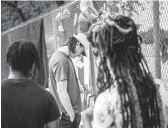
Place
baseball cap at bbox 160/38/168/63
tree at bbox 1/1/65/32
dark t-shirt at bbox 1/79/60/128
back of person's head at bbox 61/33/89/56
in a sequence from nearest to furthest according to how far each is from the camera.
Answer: dark t-shirt at bbox 1/79/60/128
baseball cap at bbox 160/38/168/63
back of person's head at bbox 61/33/89/56
tree at bbox 1/1/65/32

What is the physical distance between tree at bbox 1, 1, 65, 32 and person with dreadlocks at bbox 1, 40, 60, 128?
12307 mm

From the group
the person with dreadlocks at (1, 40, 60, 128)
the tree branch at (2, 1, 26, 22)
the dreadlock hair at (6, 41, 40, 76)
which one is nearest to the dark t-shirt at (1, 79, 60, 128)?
the person with dreadlocks at (1, 40, 60, 128)

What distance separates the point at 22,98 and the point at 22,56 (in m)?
0.32

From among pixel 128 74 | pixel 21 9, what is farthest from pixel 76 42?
pixel 21 9

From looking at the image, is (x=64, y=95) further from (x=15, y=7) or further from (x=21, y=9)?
(x=21, y=9)

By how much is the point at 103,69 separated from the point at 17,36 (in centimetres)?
853

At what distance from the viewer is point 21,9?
16672mm

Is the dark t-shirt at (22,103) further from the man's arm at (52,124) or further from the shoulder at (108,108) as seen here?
the shoulder at (108,108)

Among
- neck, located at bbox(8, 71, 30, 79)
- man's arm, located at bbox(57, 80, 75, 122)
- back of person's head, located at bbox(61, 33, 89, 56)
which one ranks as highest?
back of person's head, located at bbox(61, 33, 89, 56)

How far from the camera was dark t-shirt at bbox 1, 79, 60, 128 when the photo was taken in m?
2.85

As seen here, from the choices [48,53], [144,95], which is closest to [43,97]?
[144,95]

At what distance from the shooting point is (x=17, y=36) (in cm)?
1063

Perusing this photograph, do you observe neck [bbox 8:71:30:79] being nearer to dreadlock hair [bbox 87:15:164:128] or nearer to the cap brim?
dreadlock hair [bbox 87:15:164:128]

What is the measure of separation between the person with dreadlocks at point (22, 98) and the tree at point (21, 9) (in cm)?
1231
